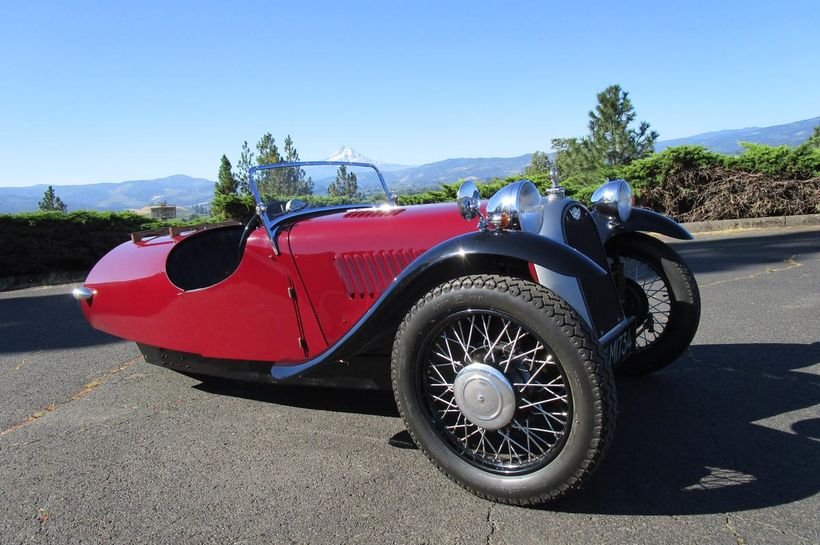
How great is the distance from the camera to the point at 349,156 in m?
3.90

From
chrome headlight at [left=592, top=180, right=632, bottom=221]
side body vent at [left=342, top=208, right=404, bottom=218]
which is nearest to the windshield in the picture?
side body vent at [left=342, top=208, right=404, bottom=218]

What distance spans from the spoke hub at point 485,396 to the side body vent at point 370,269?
70cm

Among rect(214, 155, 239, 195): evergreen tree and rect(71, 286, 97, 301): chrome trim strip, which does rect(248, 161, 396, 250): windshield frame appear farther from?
rect(214, 155, 239, 195): evergreen tree

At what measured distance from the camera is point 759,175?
1074 cm

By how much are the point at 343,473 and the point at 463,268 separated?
104 centimetres

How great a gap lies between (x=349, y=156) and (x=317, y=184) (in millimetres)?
413

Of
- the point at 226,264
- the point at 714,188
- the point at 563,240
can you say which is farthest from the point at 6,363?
the point at 714,188

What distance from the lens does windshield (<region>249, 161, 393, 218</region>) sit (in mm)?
3254

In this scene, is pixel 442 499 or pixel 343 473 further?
pixel 343 473

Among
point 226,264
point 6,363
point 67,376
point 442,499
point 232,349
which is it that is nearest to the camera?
point 442,499

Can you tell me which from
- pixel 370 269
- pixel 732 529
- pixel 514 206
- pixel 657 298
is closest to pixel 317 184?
pixel 370 269

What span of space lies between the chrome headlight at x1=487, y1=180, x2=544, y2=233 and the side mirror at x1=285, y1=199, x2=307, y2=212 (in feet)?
4.05

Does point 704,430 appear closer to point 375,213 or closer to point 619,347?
point 619,347

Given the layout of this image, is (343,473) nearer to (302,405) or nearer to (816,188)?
(302,405)
